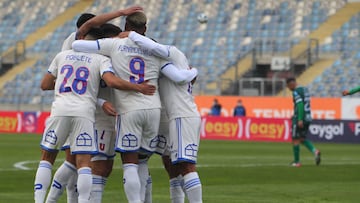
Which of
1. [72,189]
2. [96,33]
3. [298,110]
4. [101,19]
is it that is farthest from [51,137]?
[298,110]

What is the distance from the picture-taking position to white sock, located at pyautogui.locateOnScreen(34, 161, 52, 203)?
9945mm

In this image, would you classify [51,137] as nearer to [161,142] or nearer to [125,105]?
[125,105]

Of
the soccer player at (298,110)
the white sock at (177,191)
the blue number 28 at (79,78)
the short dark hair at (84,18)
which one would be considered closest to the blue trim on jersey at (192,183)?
the white sock at (177,191)

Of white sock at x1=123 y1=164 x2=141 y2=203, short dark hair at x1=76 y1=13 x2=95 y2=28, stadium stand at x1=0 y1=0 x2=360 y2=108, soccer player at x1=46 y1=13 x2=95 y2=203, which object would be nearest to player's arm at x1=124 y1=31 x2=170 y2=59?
short dark hair at x1=76 y1=13 x2=95 y2=28

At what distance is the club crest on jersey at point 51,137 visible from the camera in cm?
990

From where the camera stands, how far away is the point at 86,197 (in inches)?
376

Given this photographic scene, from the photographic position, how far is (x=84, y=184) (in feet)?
31.3

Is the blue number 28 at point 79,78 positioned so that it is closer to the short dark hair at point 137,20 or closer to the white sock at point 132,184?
the short dark hair at point 137,20

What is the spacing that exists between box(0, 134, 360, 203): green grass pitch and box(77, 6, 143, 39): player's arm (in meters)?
3.07

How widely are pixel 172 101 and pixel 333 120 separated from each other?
24952 mm

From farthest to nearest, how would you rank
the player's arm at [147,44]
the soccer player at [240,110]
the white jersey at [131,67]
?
the soccer player at [240,110] < the white jersey at [131,67] < the player's arm at [147,44]

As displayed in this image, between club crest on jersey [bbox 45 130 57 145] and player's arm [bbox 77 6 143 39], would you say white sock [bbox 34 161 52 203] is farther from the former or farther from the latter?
player's arm [bbox 77 6 143 39]

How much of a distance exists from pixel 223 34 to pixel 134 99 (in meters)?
36.1

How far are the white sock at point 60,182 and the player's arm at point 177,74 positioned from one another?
1.52 m
